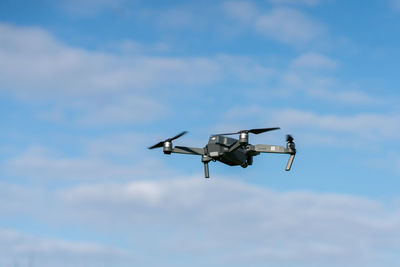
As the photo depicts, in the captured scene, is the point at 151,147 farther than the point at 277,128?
Yes

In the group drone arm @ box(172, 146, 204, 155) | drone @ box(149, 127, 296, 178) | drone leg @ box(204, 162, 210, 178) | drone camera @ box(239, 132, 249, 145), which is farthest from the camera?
drone arm @ box(172, 146, 204, 155)

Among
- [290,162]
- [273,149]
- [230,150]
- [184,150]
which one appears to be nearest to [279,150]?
[273,149]

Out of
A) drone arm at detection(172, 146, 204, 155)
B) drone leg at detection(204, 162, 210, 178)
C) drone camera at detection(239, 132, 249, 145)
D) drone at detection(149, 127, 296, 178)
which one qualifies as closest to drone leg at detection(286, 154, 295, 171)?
drone at detection(149, 127, 296, 178)

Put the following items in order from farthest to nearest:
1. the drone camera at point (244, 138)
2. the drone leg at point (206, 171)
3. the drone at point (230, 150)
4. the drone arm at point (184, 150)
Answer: the drone arm at point (184, 150) < the drone leg at point (206, 171) < the drone at point (230, 150) < the drone camera at point (244, 138)

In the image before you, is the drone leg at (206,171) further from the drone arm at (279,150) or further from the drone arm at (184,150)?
the drone arm at (279,150)

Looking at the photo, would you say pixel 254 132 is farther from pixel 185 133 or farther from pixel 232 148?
pixel 185 133

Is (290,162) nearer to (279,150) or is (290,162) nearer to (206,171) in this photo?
(279,150)

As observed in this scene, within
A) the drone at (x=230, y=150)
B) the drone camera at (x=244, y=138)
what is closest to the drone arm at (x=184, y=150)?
the drone at (x=230, y=150)

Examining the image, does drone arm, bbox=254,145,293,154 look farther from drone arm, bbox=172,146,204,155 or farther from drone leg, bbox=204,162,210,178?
drone arm, bbox=172,146,204,155

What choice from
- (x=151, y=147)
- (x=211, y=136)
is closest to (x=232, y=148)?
(x=211, y=136)
